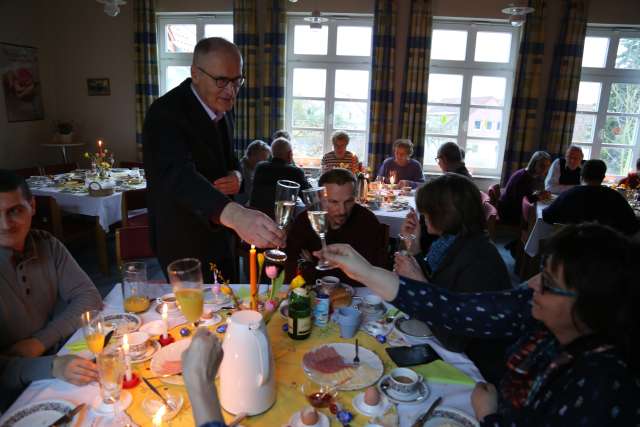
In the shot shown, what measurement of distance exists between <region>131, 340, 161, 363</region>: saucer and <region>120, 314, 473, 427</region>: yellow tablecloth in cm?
3

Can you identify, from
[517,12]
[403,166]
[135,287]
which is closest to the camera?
[135,287]

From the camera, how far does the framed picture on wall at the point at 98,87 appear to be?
7.11 m

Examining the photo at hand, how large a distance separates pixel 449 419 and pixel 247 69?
6122mm

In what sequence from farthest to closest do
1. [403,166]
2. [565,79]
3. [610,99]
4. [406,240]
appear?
[610,99] < [565,79] < [403,166] < [406,240]

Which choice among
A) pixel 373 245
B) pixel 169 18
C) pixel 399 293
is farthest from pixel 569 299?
pixel 169 18

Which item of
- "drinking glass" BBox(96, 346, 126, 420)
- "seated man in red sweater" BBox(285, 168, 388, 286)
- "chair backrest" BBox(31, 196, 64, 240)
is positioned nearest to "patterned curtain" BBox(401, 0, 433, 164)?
"seated man in red sweater" BBox(285, 168, 388, 286)

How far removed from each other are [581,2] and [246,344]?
23.0 feet

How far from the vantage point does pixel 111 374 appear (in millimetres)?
1199

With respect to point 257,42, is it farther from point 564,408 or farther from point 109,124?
point 564,408

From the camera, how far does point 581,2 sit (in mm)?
5992

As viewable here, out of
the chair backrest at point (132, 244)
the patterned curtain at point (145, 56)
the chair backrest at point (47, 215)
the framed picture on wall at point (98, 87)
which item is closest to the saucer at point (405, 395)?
the chair backrest at point (132, 244)

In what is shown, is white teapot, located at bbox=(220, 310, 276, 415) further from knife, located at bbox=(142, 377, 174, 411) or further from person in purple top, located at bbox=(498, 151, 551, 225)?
person in purple top, located at bbox=(498, 151, 551, 225)

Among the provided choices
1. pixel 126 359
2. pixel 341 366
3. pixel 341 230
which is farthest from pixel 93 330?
pixel 341 230

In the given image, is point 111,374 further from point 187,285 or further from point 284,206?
point 284,206
